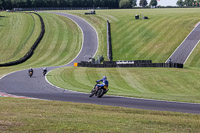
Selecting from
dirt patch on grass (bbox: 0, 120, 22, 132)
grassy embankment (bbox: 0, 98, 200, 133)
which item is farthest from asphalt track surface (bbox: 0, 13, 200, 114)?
dirt patch on grass (bbox: 0, 120, 22, 132)

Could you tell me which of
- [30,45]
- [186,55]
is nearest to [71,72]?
[186,55]

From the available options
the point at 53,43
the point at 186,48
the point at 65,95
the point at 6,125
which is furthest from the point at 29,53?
the point at 6,125

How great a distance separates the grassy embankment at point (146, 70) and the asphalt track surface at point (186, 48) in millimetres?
1260

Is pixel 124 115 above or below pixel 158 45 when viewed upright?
above

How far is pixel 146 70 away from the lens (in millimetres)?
53875

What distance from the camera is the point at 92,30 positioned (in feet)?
331

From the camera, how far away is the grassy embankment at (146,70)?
128ft

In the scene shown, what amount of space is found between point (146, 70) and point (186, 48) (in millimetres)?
23954

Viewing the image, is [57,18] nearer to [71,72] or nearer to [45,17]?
[45,17]

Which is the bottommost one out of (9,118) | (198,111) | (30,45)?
(30,45)

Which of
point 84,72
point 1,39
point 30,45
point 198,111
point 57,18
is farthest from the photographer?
point 57,18

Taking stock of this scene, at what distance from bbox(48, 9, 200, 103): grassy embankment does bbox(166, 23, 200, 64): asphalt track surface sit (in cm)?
126

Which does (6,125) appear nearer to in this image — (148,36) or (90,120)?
(90,120)

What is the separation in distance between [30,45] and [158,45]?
31.1 metres
